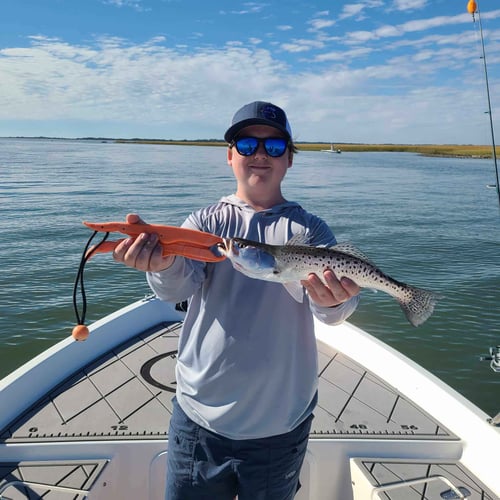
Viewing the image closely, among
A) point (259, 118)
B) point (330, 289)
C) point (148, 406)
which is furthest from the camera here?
point (148, 406)

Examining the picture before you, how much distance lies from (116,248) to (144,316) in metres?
4.64

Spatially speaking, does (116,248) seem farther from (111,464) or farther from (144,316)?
(144,316)

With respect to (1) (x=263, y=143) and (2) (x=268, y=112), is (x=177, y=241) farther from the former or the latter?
(2) (x=268, y=112)

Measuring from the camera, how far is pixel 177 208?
2572 cm

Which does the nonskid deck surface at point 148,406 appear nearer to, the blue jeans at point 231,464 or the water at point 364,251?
the blue jeans at point 231,464

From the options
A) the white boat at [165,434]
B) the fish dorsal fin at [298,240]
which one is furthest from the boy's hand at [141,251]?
the white boat at [165,434]

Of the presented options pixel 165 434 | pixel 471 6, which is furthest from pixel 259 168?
pixel 471 6

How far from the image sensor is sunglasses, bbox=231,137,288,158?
2.78m

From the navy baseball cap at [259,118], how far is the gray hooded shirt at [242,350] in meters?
0.83

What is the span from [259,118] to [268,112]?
0.28ft

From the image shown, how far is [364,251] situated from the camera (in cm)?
1819

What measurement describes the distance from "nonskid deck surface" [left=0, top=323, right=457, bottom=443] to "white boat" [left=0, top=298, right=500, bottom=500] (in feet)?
0.04

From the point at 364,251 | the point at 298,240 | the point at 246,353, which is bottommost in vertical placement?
the point at 364,251

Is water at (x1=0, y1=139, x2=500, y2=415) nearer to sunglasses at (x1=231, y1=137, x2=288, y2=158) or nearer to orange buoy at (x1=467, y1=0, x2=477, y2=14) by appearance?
sunglasses at (x1=231, y1=137, x2=288, y2=158)
